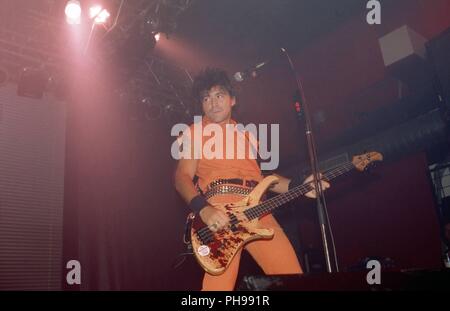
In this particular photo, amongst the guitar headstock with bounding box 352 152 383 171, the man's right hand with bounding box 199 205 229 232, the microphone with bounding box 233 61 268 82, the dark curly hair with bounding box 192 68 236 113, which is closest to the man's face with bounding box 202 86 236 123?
the dark curly hair with bounding box 192 68 236 113

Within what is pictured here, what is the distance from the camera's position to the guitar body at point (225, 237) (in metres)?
2.42

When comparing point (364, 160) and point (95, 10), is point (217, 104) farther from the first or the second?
point (95, 10)

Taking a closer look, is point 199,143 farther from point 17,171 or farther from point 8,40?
point 17,171

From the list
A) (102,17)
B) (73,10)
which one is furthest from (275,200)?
(73,10)

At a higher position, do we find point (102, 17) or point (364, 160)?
point (102, 17)

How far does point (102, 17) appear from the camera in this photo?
16.3 feet

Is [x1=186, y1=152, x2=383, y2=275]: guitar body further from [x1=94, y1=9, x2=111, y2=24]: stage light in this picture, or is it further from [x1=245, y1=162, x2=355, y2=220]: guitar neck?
[x1=94, y1=9, x2=111, y2=24]: stage light

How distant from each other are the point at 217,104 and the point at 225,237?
1086mm

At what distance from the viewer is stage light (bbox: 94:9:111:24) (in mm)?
4938

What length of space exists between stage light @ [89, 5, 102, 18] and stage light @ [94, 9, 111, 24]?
1.3 inches

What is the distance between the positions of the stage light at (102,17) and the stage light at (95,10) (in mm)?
33

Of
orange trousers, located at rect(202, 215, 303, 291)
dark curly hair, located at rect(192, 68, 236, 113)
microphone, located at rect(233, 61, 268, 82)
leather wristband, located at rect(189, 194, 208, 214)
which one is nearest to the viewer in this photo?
orange trousers, located at rect(202, 215, 303, 291)

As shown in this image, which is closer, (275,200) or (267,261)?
(267,261)
